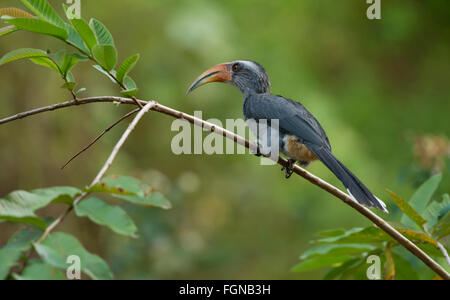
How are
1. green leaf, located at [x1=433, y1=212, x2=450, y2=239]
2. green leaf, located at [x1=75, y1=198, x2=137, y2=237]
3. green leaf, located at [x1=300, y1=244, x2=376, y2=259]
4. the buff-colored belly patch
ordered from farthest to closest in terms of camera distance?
the buff-colored belly patch
green leaf, located at [x1=300, y1=244, x2=376, y2=259]
green leaf, located at [x1=433, y1=212, x2=450, y2=239]
green leaf, located at [x1=75, y1=198, x2=137, y2=237]

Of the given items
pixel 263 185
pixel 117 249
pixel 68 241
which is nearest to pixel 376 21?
pixel 263 185

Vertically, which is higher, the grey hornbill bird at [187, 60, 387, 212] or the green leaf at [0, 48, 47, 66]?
the grey hornbill bird at [187, 60, 387, 212]

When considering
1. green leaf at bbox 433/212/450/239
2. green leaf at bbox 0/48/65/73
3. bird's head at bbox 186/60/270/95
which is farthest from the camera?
bird's head at bbox 186/60/270/95

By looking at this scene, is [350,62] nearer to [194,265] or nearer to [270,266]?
[270,266]

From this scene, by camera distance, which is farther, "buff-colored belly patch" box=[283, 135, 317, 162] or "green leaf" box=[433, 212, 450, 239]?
"buff-colored belly patch" box=[283, 135, 317, 162]

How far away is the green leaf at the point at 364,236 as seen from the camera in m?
1.52

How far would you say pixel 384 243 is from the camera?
5.45ft

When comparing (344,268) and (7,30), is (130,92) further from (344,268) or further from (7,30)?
(344,268)

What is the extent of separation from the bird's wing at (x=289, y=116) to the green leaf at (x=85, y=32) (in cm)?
124

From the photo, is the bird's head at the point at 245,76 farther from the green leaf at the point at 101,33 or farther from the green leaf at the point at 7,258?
the green leaf at the point at 7,258

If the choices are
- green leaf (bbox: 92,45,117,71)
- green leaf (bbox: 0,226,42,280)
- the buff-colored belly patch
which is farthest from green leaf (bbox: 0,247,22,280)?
the buff-colored belly patch

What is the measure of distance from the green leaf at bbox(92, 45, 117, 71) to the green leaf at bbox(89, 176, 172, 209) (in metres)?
0.33

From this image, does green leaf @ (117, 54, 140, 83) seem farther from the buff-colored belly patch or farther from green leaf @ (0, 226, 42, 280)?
the buff-colored belly patch

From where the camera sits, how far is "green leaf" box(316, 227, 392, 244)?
1.52 m
